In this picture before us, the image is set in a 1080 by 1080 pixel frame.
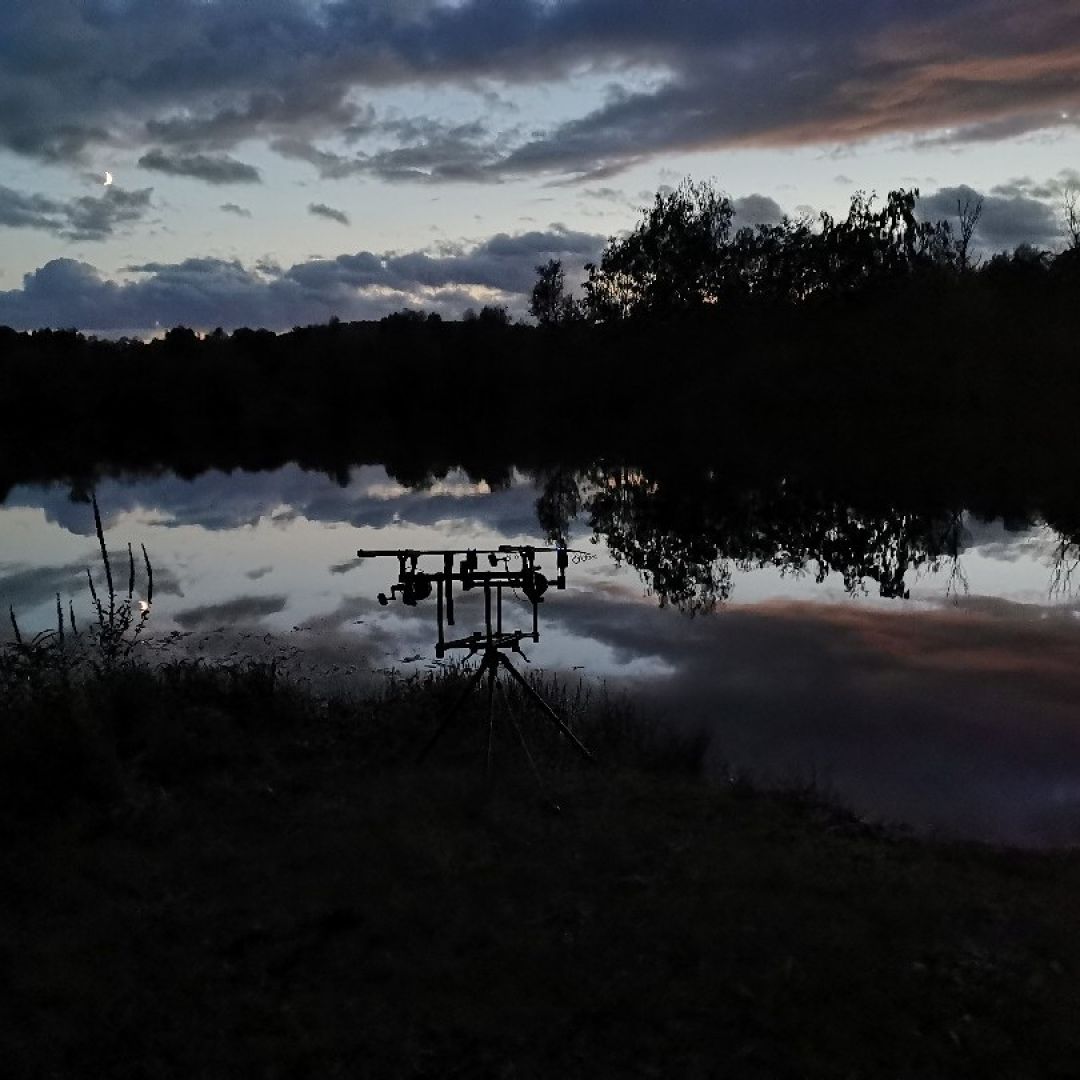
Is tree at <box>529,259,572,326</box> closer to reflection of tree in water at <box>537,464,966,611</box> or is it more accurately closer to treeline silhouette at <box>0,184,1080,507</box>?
treeline silhouette at <box>0,184,1080,507</box>

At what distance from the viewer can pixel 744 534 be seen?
91.5 ft

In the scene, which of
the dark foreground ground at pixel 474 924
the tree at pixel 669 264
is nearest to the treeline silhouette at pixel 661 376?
the tree at pixel 669 264

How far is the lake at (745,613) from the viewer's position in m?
11.5

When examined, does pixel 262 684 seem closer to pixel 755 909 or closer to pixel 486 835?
pixel 486 835

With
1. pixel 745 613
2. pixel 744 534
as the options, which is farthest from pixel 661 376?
pixel 745 613

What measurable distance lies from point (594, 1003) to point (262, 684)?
7286mm

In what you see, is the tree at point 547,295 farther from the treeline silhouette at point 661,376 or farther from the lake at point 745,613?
the lake at point 745,613

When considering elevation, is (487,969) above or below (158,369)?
below

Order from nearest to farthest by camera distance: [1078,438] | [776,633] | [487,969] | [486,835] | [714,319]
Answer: [487,969]
[486,835]
[776,633]
[1078,438]
[714,319]

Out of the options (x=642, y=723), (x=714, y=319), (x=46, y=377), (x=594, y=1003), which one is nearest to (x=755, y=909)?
(x=594, y=1003)

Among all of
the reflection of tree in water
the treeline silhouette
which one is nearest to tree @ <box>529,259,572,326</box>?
the treeline silhouette

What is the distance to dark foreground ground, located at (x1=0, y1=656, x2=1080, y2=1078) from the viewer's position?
544cm

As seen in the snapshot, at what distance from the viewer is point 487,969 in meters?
6.24

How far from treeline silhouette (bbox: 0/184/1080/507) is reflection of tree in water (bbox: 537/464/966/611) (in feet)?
18.6
